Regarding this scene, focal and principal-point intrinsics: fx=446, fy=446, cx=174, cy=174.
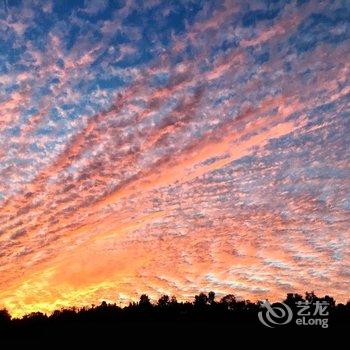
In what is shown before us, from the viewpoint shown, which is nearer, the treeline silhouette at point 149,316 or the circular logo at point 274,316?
the circular logo at point 274,316

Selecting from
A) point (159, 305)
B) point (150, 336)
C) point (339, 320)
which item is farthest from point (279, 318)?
point (159, 305)

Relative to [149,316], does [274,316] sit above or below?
below

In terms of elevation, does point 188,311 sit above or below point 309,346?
above

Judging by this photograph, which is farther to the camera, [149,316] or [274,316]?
[149,316]

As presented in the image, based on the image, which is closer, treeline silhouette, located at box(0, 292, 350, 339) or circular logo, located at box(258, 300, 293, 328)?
circular logo, located at box(258, 300, 293, 328)

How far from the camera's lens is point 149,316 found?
7012cm

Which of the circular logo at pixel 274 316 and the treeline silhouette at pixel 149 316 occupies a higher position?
the treeline silhouette at pixel 149 316

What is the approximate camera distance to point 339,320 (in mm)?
49156

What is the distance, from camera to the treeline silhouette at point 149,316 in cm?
5897

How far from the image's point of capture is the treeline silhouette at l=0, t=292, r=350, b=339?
59.0 meters


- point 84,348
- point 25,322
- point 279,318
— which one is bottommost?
point 84,348

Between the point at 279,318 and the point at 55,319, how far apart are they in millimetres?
44485

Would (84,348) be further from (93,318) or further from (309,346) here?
(93,318)

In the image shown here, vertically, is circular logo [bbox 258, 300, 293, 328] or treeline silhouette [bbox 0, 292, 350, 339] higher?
treeline silhouette [bbox 0, 292, 350, 339]
